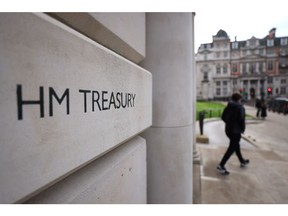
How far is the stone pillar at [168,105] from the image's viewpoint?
2326mm

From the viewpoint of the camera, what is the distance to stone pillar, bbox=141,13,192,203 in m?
2.33

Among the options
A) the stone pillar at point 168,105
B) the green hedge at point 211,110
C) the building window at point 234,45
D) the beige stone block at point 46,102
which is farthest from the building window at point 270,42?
the green hedge at point 211,110

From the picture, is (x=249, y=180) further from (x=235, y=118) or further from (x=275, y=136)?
(x=275, y=136)

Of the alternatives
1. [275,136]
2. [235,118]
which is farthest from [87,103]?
[275,136]

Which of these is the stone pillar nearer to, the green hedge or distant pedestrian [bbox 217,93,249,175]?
distant pedestrian [bbox 217,93,249,175]

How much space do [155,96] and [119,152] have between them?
976 millimetres

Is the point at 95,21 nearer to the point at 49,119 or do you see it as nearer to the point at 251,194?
the point at 49,119

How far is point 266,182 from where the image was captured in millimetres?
3900

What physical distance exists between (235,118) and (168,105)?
2649 mm

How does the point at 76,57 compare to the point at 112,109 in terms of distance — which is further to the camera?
the point at 112,109

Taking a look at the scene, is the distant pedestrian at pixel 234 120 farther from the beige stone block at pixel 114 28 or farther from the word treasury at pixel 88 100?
the word treasury at pixel 88 100

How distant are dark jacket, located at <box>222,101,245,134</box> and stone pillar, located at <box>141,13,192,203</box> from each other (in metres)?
2.31

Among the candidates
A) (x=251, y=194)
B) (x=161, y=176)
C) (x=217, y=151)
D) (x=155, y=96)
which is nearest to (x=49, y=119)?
(x=155, y=96)

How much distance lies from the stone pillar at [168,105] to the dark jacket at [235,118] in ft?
7.59
